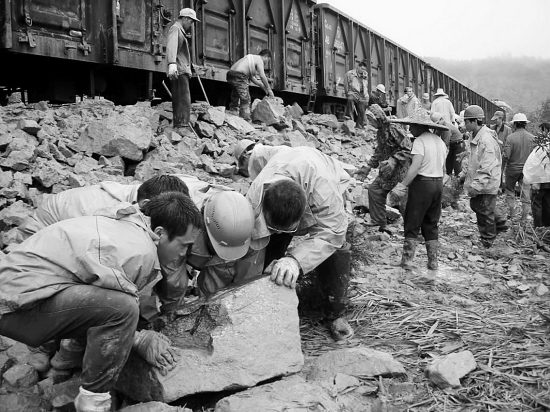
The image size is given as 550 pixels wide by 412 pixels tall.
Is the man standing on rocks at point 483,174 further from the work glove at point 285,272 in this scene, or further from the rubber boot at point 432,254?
the work glove at point 285,272

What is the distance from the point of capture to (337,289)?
11.4 feet

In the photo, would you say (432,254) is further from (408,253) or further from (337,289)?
(337,289)

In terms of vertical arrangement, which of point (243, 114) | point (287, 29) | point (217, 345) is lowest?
point (217, 345)

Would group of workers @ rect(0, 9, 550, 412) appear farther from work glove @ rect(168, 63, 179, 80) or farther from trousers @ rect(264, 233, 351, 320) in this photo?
work glove @ rect(168, 63, 179, 80)

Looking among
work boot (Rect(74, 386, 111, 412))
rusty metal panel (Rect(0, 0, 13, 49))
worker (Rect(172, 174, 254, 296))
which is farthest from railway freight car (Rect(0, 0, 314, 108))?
work boot (Rect(74, 386, 111, 412))

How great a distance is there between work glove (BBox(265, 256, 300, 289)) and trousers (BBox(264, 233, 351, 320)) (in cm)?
40

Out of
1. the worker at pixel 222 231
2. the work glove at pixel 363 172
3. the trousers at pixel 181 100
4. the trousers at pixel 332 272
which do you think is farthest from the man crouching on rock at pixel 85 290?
the trousers at pixel 181 100

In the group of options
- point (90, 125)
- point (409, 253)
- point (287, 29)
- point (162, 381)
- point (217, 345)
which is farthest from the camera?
point (287, 29)

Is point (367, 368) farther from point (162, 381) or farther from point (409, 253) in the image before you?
A: point (409, 253)

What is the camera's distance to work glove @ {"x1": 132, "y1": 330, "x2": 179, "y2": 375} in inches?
98.4

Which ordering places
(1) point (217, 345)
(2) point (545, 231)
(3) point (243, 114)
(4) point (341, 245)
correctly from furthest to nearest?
(3) point (243, 114) → (2) point (545, 231) → (4) point (341, 245) → (1) point (217, 345)

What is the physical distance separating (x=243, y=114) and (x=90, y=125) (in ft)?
12.7

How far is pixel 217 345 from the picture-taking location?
2600 mm

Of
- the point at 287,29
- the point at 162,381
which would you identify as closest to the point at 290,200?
the point at 162,381
